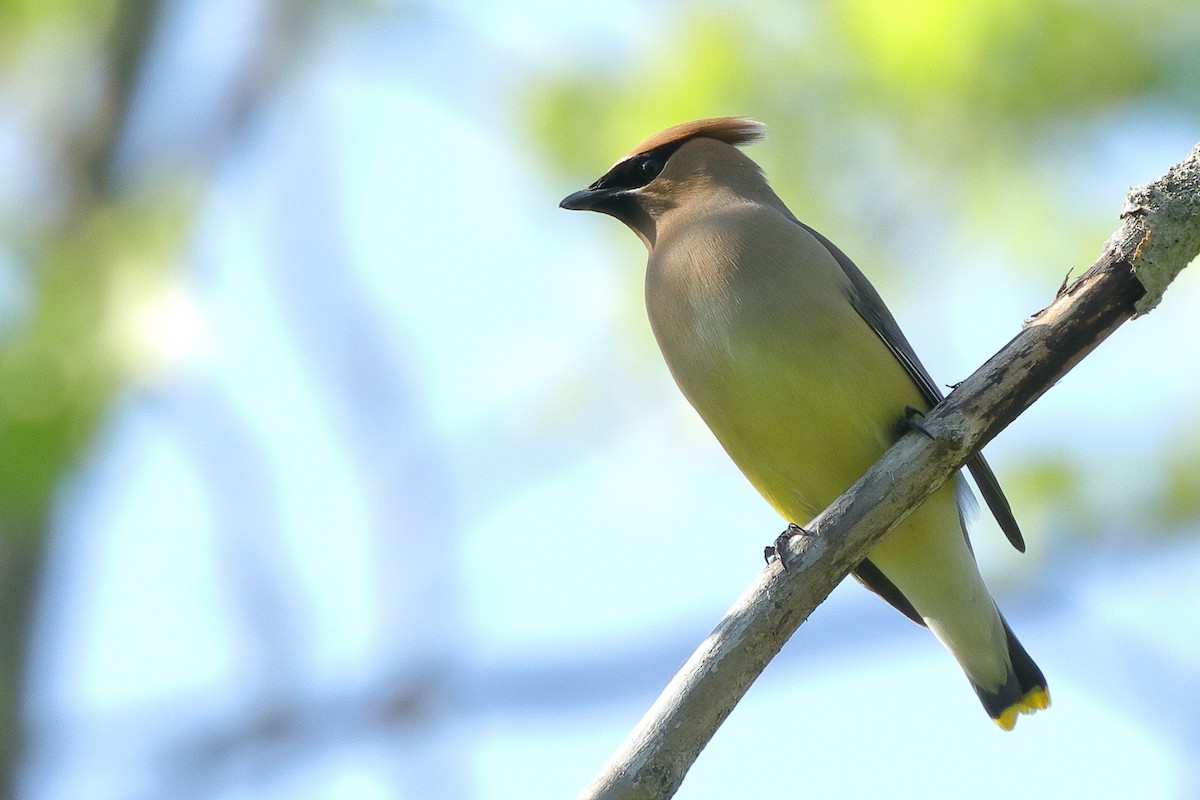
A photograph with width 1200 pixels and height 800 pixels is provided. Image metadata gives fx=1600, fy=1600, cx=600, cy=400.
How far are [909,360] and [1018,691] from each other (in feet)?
4.56

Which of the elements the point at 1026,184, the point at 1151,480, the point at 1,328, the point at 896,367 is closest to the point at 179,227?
the point at 1,328

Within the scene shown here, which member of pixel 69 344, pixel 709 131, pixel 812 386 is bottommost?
pixel 812 386

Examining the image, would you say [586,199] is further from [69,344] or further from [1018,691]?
[1018,691]

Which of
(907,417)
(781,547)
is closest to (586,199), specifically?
(907,417)

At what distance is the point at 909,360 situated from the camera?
198 inches

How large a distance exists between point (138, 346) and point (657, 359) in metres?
2.49

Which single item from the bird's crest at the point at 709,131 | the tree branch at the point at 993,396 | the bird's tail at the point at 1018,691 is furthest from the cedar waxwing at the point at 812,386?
A: the tree branch at the point at 993,396

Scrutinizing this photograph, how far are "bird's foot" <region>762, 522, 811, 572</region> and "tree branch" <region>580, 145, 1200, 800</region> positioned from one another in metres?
0.02

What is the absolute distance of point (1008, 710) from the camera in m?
5.64

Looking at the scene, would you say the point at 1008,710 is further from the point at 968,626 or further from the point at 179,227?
the point at 179,227

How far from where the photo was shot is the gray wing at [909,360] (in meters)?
4.84

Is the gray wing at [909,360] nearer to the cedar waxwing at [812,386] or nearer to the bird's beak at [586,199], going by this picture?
the cedar waxwing at [812,386]

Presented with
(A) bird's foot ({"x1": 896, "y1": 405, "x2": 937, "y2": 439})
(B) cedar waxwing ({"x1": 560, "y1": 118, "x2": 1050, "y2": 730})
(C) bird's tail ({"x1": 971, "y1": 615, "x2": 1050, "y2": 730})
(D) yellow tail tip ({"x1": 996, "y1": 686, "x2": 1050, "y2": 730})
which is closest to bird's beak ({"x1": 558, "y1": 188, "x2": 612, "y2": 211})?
(B) cedar waxwing ({"x1": 560, "y1": 118, "x2": 1050, "y2": 730})

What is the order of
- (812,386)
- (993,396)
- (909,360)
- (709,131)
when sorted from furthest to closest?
(709,131)
(909,360)
(812,386)
(993,396)
